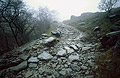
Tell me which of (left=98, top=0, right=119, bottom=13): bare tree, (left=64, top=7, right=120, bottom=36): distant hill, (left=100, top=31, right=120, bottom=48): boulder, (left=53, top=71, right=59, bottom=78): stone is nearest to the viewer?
(left=53, top=71, right=59, bottom=78): stone

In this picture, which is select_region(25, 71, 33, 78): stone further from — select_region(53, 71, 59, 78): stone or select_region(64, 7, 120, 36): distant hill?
select_region(64, 7, 120, 36): distant hill

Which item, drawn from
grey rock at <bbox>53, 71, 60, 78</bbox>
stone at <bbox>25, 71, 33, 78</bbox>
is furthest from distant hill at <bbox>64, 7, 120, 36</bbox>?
stone at <bbox>25, 71, 33, 78</bbox>

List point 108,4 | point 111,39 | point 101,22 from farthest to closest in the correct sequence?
point 108,4 < point 101,22 < point 111,39

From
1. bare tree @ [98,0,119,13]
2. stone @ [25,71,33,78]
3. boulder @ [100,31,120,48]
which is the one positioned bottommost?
stone @ [25,71,33,78]

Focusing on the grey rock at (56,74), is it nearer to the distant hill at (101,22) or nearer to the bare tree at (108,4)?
the distant hill at (101,22)

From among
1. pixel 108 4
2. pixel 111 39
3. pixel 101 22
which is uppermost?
pixel 108 4

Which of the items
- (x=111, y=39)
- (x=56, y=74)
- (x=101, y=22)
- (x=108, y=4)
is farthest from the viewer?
(x=108, y=4)

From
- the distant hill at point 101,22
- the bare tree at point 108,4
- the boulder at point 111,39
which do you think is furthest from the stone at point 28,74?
the bare tree at point 108,4

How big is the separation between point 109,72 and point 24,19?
1303 cm

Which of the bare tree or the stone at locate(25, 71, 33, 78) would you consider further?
the bare tree

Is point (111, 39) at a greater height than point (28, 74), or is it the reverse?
point (111, 39)

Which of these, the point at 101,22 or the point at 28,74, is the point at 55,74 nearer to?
the point at 28,74

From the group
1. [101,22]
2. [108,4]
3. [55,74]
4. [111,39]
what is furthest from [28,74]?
[108,4]

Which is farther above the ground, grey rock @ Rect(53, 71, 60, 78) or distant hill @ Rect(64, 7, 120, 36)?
distant hill @ Rect(64, 7, 120, 36)
